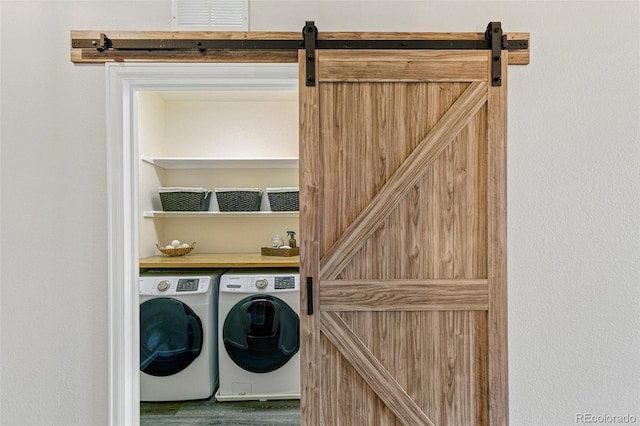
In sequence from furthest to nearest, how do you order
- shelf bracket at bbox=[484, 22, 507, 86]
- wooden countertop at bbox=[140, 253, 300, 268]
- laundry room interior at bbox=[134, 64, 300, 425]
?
wooden countertop at bbox=[140, 253, 300, 268] < laundry room interior at bbox=[134, 64, 300, 425] < shelf bracket at bbox=[484, 22, 507, 86]

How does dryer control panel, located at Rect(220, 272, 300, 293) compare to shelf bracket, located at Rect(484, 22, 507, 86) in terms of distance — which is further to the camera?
dryer control panel, located at Rect(220, 272, 300, 293)

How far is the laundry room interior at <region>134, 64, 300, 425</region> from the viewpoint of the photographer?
2611 millimetres

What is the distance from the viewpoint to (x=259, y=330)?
2.64 m

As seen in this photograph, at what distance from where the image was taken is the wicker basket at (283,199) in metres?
3.26

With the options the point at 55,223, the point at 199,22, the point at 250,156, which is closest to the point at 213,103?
the point at 250,156

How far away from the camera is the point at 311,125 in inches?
62.9

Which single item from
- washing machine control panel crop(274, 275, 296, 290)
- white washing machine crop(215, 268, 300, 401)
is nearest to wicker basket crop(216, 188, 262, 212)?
white washing machine crop(215, 268, 300, 401)

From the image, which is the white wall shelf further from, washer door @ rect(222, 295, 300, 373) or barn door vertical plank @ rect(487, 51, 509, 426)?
barn door vertical plank @ rect(487, 51, 509, 426)

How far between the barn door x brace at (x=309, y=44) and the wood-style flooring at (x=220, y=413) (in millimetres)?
2155

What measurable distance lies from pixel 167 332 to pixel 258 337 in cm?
61

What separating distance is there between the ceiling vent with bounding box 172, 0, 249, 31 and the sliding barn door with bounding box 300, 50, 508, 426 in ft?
1.32

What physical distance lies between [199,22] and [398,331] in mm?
1616

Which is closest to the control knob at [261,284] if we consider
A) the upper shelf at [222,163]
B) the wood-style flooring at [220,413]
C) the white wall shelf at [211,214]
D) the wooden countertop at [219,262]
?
the wooden countertop at [219,262]
